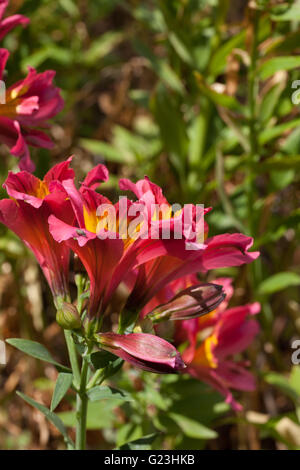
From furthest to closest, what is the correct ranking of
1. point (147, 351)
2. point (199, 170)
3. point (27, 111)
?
point (199, 170)
point (27, 111)
point (147, 351)

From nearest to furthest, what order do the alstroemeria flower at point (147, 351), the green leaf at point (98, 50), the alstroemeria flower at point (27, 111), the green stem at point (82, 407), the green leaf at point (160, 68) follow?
1. the alstroemeria flower at point (147, 351)
2. the green stem at point (82, 407)
3. the alstroemeria flower at point (27, 111)
4. the green leaf at point (160, 68)
5. the green leaf at point (98, 50)

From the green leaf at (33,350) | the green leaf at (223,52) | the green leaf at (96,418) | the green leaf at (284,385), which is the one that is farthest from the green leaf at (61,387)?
the green leaf at (223,52)

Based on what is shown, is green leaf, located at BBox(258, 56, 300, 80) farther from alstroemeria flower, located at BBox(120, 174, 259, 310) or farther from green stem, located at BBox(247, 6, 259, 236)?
A: alstroemeria flower, located at BBox(120, 174, 259, 310)

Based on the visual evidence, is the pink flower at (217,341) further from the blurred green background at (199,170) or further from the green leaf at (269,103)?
the green leaf at (269,103)

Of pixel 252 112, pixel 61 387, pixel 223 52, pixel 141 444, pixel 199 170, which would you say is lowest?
pixel 141 444

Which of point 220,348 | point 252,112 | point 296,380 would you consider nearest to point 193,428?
point 220,348

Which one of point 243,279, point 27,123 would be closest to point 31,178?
point 27,123

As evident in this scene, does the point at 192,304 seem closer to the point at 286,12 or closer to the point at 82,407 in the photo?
the point at 82,407
